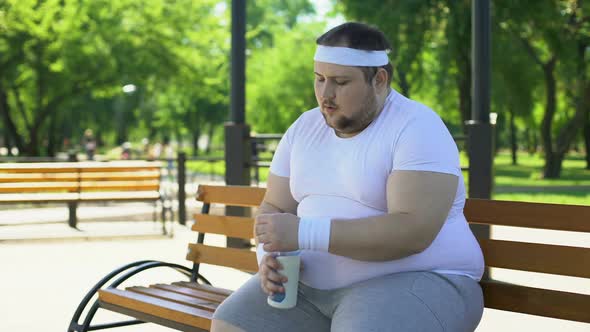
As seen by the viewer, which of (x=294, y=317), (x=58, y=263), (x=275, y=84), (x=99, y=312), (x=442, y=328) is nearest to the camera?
(x=442, y=328)

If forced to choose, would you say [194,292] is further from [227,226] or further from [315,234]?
[315,234]

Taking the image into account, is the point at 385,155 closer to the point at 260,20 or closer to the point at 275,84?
the point at 275,84

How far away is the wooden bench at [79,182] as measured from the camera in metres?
11.4

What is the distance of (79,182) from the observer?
1171cm

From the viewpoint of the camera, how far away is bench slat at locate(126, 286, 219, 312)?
4.20 m

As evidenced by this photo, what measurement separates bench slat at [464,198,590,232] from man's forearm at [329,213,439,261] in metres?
0.75

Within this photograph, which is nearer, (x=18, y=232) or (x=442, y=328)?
(x=442, y=328)

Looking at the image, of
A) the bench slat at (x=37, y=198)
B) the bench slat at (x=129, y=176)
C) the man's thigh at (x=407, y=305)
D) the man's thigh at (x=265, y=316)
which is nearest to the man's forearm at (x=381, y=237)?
the man's thigh at (x=407, y=305)

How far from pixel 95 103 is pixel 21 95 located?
22885 millimetres

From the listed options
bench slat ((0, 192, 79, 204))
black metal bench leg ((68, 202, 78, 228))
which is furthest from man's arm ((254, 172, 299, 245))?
black metal bench leg ((68, 202, 78, 228))

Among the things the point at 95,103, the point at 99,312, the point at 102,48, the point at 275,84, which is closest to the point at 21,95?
the point at 102,48

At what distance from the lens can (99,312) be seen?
6.45 meters

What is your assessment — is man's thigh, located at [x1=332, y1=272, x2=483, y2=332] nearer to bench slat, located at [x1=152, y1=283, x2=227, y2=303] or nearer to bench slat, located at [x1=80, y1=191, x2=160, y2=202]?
bench slat, located at [x1=152, y1=283, x2=227, y2=303]

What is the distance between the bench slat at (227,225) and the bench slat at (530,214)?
Result: 1.22m
